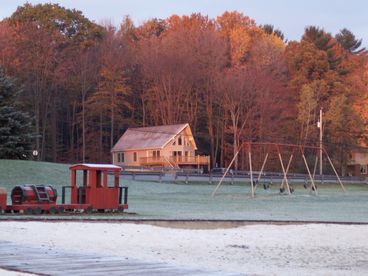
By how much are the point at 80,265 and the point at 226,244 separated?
26.5 feet

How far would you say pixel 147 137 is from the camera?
85.2 metres

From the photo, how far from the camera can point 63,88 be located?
86.6m

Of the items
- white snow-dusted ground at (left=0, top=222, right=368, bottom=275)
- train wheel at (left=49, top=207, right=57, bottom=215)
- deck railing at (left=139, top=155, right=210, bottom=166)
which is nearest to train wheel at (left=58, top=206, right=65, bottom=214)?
train wheel at (left=49, top=207, right=57, bottom=215)

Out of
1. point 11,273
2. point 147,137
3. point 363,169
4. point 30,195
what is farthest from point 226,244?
point 363,169

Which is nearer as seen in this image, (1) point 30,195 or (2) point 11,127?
(1) point 30,195

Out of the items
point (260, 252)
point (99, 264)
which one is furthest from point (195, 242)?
point (99, 264)

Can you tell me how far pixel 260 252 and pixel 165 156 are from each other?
67984 millimetres

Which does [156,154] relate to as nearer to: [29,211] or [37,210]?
[37,210]

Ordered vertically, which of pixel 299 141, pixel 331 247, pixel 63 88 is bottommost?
pixel 331 247

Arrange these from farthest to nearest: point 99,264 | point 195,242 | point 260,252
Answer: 1. point 195,242
2. point 260,252
3. point 99,264

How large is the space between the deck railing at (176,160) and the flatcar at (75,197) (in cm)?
5372

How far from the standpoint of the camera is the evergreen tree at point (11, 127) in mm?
55719

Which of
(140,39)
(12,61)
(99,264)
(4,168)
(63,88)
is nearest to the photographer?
(99,264)

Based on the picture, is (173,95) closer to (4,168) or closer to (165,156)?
(165,156)
